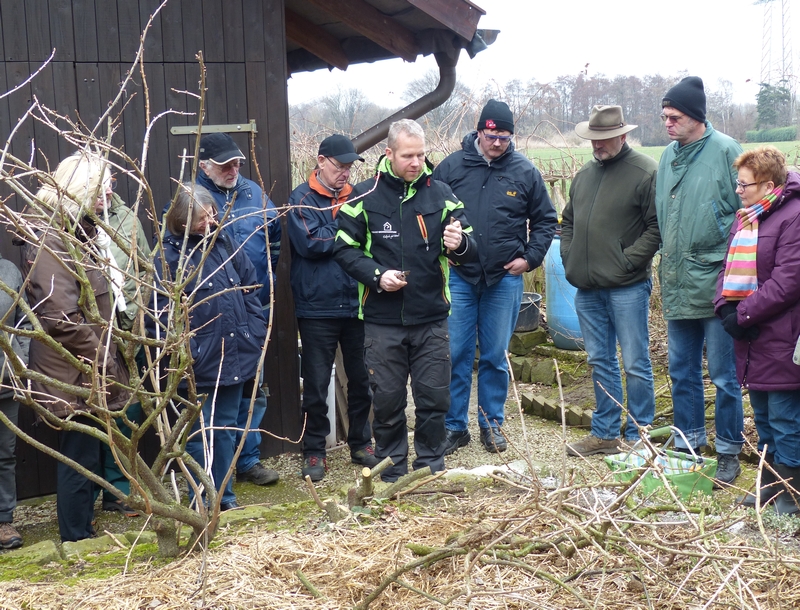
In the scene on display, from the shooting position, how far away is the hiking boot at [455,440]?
19.2ft

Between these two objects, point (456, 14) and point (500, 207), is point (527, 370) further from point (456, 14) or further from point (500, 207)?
point (456, 14)

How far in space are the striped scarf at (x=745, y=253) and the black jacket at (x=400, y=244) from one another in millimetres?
1394

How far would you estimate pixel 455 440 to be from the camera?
5945mm

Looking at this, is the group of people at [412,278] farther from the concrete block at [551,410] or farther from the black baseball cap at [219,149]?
the concrete block at [551,410]

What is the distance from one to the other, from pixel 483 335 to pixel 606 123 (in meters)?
1.62

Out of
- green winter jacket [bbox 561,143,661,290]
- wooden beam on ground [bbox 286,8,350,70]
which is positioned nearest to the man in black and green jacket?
green winter jacket [bbox 561,143,661,290]

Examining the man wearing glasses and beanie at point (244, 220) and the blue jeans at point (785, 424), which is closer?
the blue jeans at point (785, 424)

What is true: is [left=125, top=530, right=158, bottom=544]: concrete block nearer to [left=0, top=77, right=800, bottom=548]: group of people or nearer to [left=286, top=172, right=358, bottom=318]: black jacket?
[left=0, top=77, right=800, bottom=548]: group of people

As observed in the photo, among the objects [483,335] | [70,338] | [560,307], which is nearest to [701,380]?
[483,335]

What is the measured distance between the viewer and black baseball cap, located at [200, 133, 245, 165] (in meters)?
5.05

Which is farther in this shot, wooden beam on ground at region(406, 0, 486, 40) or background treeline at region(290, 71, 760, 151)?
background treeline at region(290, 71, 760, 151)

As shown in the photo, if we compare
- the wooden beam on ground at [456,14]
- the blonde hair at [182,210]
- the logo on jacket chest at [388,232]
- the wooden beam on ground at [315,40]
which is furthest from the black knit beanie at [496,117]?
the wooden beam on ground at [315,40]

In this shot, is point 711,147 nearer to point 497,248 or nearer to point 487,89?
point 497,248

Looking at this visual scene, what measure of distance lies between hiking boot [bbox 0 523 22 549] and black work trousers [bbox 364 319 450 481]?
6.46ft
